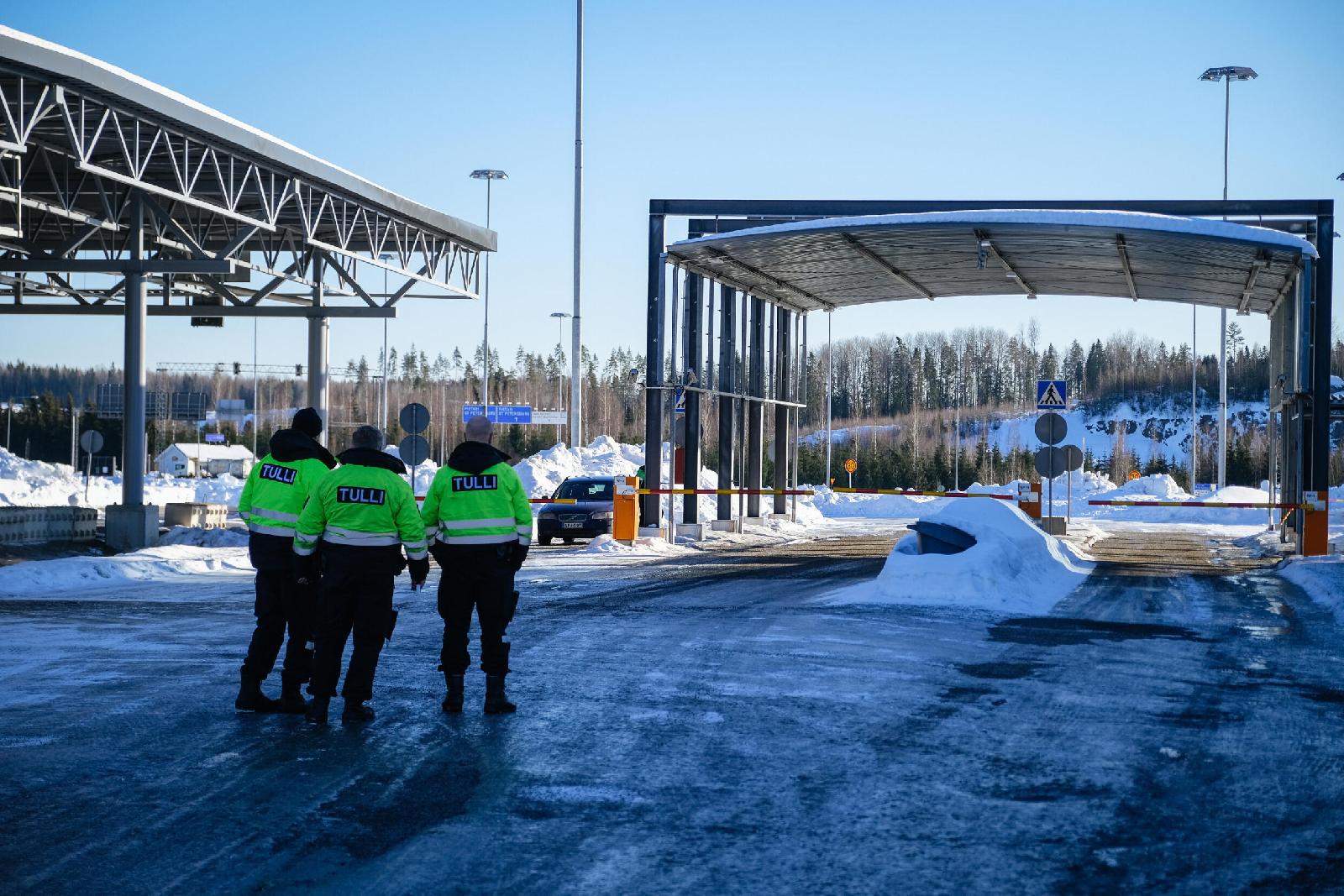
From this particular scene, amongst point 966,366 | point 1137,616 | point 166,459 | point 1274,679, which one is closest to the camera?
point 1274,679

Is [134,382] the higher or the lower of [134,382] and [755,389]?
the lower

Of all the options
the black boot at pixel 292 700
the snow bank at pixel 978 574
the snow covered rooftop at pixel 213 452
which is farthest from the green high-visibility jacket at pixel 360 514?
the snow covered rooftop at pixel 213 452

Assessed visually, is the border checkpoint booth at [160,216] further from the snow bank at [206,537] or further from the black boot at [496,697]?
the black boot at [496,697]

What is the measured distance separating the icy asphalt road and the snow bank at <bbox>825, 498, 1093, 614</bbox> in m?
3.01

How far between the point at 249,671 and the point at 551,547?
19.8 metres

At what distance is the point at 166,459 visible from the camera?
104 metres

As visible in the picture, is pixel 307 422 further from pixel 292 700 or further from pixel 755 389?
pixel 755 389

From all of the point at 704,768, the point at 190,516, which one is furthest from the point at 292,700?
the point at 190,516

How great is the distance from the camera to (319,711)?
28.2ft

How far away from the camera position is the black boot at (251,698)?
896 cm

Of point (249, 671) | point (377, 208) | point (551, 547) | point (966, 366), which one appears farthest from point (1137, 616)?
point (966, 366)

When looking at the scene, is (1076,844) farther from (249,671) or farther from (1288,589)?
(1288,589)

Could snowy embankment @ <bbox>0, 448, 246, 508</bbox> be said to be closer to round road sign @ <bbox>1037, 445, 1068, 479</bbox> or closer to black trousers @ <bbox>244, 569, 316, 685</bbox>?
round road sign @ <bbox>1037, 445, 1068, 479</bbox>

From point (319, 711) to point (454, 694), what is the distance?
0.82 metres
